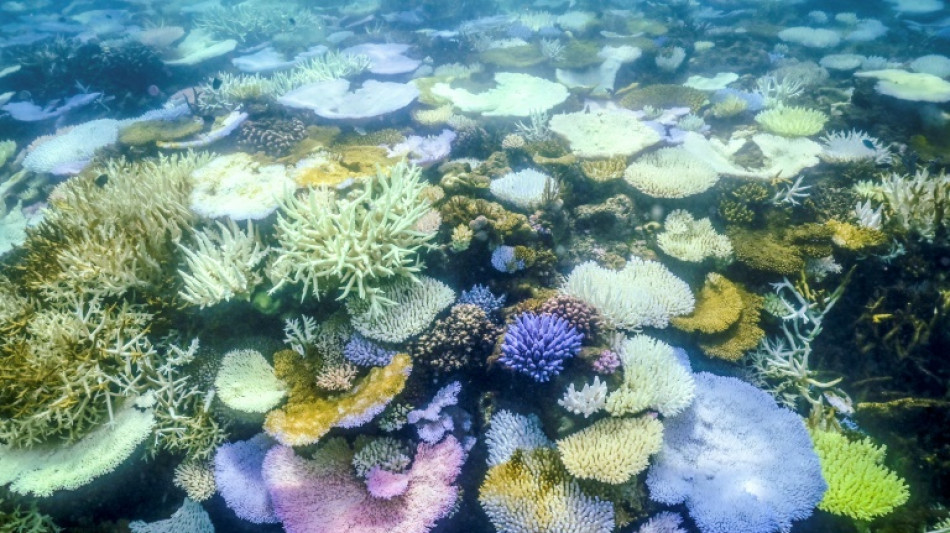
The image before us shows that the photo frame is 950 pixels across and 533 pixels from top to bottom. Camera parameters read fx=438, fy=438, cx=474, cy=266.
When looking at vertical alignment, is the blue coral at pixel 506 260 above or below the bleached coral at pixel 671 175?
below

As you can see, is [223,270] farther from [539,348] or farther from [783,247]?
[783,247]

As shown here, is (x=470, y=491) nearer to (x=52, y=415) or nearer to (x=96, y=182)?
(x=52, y=415)

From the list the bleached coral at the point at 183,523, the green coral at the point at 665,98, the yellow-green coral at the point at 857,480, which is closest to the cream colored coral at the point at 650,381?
the yellow-green coral at the point at 857,480

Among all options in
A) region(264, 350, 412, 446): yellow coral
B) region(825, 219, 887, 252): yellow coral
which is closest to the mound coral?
region(825, 219, 887, 252): yellow coral

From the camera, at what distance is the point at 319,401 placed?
3.51 m

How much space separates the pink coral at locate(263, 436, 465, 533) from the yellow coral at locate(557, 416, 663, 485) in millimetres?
882

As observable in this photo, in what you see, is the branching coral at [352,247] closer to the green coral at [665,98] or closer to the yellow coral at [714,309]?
the yellow coral at [714,309]

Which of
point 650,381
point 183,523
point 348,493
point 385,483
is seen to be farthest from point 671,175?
point 183,523

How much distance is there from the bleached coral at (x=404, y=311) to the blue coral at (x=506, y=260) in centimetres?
48

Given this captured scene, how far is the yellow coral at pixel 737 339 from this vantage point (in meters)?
3.88

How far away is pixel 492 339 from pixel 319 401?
4.84ft

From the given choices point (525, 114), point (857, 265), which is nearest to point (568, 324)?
point (857, 265)

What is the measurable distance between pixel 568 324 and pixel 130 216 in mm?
4103

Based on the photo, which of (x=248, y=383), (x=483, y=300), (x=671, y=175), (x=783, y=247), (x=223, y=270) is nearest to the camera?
(x=223, y=270)
